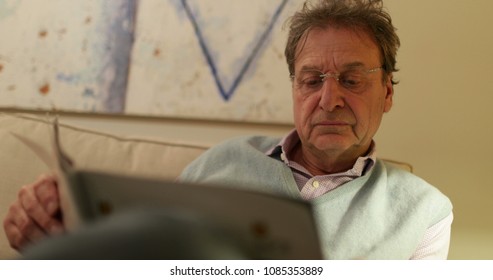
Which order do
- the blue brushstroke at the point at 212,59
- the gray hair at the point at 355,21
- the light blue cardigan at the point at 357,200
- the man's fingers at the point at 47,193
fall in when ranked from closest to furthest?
the man's fingers at the point at 47,193, the light blue cardigan at the point at 357,200, the gray hair at the point at 355,21, the blue brushstroke at the point at 212,59

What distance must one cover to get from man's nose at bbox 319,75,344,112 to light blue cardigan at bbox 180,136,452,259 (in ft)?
0.54

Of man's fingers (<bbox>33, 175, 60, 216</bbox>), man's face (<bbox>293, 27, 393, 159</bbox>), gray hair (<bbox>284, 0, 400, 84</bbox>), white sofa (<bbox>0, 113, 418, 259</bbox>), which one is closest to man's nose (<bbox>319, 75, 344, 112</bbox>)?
man's face (<bbox>293, 27, 393, 159</bbox>)

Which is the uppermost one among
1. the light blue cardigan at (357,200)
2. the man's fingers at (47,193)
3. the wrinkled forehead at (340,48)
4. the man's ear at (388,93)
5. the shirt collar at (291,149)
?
the wrinkled forehead at (340,48)

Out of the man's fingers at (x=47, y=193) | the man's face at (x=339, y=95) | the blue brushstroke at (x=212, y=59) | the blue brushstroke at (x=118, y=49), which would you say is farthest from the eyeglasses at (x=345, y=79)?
the blue brushstroke at (x=118, y=49)

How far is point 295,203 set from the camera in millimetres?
400

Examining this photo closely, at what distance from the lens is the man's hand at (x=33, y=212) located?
2.05 feet

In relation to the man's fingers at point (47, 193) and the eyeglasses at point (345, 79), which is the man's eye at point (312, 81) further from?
the man's fingers at point (47, 193)

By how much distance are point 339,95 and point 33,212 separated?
24.8 inches

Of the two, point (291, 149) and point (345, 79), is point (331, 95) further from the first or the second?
point (291, 149)

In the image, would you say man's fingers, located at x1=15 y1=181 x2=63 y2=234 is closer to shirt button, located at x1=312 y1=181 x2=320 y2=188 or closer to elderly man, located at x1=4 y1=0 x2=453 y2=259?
elderly man, located at x1=4 y1=0 x2=453 y2=259

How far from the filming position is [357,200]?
0.94 metres

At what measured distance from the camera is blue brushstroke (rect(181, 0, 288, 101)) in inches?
53.7

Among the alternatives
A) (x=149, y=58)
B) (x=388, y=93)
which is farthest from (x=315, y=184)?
(x=149, y=58)
